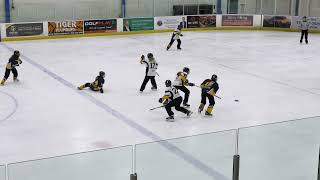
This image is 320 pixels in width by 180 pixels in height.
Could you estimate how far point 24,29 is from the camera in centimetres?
2472

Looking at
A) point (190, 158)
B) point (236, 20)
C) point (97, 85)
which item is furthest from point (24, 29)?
point (190, 158)

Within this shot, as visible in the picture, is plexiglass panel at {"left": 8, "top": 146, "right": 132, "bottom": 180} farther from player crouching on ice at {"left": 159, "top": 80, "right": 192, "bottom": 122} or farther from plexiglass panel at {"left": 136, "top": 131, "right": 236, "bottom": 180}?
player crouching on ice at {"left": 159, "top": 80, "right": 192, "bottom": 122}

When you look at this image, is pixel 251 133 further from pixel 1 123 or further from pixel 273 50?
pixel 273 50

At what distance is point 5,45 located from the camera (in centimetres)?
2312

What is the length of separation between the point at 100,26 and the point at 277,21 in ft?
32.9

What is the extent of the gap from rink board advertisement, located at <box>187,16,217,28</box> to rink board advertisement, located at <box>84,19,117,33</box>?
4.58 meters

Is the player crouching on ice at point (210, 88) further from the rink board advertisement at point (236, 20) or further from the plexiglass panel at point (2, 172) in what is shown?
the rink board advertisement at point (236, 20)

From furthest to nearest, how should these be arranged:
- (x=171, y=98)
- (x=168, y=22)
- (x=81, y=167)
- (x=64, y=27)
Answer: (x=168, y=22) < (x=64, y=27) < (x=171, y=98) < (x=81, y=167)

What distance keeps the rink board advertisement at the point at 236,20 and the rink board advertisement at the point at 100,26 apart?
6671 millimetres

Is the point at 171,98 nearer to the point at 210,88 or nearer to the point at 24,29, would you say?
the point at 210,88

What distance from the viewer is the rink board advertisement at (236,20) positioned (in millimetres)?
29922

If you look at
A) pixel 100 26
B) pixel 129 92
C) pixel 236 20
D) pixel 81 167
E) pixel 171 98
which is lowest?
pixel 129 92

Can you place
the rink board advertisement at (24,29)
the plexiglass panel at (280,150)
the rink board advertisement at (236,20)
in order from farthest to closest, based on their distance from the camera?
the rink board advertisement at (236,20)
the rink board advertisement at (24,29)
the plexiglass panel at (280,150)

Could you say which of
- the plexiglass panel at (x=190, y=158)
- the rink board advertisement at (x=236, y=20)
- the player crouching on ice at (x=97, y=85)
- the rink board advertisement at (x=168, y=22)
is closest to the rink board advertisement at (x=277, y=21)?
the rink board advertisement at (x=236, y=20)
